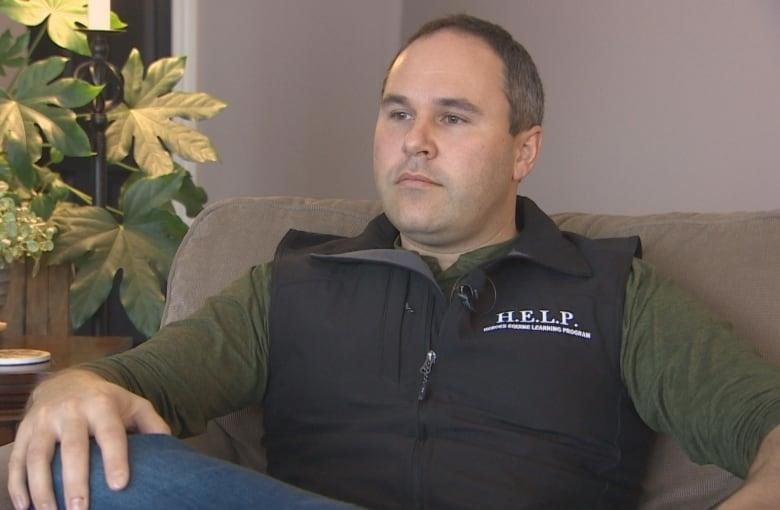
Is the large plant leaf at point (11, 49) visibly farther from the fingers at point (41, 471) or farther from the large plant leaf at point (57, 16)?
the fingers at point (41, 471)

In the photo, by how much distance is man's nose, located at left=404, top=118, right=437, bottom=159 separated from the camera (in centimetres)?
166

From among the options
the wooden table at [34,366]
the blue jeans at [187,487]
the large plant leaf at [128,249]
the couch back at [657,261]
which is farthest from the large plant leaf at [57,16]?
the blue jeans at [187,487]

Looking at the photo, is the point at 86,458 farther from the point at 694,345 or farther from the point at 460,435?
the point at 694,345

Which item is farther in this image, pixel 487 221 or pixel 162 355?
pixel 487 221

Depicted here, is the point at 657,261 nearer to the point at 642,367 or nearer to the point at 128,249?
the point at 642,367

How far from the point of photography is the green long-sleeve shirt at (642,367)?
134 centimetres

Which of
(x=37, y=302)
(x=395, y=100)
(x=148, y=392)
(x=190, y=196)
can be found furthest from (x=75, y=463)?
(x=190, y=196)

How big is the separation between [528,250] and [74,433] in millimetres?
650

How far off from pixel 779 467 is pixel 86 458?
666 mm

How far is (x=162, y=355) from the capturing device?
59.4 inches

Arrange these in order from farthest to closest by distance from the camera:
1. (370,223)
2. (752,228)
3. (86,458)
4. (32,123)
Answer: (32,123), (370,223), (752,228), (86,458)

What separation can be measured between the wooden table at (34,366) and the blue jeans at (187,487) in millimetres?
A: 708

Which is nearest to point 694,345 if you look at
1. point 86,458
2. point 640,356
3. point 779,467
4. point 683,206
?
point 640,356

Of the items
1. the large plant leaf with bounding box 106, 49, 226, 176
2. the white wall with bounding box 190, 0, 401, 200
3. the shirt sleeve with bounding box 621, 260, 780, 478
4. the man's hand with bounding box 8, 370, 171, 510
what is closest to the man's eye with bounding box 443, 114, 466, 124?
the shirt sleeve with bounding box 621, 260, 780, 478
